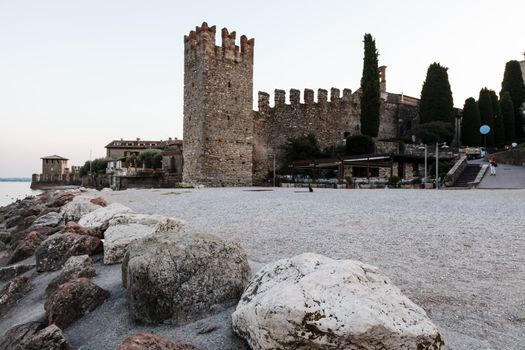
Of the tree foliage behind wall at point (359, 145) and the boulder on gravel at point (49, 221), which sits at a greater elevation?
the tree foliage behind wall at point (359, 145)

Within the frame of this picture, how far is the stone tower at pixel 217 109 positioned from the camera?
22531 millimetres

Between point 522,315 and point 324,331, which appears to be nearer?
point 324,331

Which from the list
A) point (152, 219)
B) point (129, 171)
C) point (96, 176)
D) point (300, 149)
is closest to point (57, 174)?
point (96, 176)

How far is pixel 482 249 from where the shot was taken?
4.02 metres

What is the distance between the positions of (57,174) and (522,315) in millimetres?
90055

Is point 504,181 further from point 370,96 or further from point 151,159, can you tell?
point 151,159

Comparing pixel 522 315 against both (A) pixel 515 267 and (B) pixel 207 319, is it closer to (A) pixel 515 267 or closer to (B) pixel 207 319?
(A) pixel 515 267

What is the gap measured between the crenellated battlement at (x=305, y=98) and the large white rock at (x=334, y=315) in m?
28.2

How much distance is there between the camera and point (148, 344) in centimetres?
186

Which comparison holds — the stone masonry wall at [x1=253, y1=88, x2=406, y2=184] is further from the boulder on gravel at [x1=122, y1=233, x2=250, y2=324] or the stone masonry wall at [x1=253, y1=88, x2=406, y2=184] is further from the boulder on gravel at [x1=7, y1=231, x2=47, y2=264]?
the boulder on gravel at [x1=122, y1=233, x2=250, y2=324]

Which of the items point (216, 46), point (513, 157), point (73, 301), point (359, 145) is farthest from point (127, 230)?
point (513, 157)

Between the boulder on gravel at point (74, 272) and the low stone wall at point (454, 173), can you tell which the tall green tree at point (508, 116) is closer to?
the low stone wall at point (454, 173)

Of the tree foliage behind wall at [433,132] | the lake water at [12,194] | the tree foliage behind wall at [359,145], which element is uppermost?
the tree foliage behind wall at [433,132]

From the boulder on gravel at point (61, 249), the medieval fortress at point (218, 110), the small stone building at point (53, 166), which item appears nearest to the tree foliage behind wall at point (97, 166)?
the small stone building at point (53, 166)
